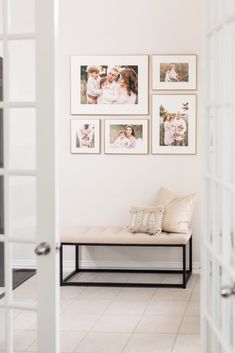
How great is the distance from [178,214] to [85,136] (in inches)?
52.3

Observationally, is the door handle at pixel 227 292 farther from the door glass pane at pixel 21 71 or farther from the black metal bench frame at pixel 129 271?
the black metal bench frame at pixel 129 271

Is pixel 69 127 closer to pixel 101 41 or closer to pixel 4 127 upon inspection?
pixel 101 41

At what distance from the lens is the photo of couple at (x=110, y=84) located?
740 cm

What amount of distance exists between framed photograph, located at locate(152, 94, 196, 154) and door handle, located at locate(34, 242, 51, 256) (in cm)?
426

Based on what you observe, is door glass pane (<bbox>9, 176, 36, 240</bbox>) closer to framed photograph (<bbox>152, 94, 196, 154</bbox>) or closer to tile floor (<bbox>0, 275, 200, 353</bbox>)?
tile floor (<bbox>0, 275, 200, 353</bbox>)

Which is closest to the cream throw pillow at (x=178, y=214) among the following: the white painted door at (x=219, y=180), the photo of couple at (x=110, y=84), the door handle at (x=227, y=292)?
the photo of couple at (x=110, y=84)

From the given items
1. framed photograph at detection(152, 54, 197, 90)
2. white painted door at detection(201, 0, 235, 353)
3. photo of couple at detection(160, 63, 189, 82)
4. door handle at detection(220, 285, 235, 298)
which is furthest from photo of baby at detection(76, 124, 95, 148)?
door handle at detection(220, 285, 235, 298)

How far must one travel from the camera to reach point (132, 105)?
292 inches

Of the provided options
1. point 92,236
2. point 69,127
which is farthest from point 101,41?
point 92,236

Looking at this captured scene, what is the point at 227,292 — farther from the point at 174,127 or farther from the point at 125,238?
the point at 174,127

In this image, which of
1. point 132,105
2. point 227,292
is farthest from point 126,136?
point 227,292

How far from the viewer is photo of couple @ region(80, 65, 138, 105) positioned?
24.3 ft

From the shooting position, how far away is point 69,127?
752 cm

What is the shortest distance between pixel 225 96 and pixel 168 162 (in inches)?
180
